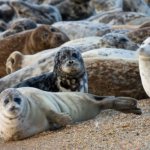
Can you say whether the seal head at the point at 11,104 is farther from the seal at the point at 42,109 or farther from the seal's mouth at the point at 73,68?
the seal's mouth at the point at 73,68

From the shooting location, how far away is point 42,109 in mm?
6039

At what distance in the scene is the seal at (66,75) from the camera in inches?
293

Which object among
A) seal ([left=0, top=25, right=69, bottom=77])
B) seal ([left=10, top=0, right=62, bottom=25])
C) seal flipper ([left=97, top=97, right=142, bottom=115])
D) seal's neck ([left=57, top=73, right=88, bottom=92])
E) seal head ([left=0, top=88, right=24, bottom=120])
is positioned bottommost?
seal ([left=10, top=0, right=62, bottom=25])

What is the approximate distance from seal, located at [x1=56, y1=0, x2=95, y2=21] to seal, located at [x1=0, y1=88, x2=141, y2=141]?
57.3 ft

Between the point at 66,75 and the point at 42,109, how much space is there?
1632 millimetres

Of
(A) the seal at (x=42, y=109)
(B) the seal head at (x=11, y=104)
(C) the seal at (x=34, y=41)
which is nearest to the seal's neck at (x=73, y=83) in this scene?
(A) the seal at (x=42, y=109)

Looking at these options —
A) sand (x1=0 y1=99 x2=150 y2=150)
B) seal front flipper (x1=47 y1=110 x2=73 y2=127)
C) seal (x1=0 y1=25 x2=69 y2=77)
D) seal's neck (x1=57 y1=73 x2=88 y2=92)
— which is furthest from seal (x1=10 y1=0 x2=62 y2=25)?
seal front flipper (x1=47 y1=110 x2=73 y2=127)

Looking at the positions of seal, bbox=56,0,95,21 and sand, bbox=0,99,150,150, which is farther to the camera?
seal, bbox=56,0,95,21

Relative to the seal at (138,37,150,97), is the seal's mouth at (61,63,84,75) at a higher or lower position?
lower

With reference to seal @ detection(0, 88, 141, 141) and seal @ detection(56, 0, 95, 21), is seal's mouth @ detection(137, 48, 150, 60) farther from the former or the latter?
seal @ detection(56, 0, 95, 21)

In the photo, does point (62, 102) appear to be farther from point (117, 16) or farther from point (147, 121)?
point (117, 16)

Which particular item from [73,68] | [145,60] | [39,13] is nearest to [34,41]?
[73,68]

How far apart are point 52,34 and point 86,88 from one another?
5.15 meters

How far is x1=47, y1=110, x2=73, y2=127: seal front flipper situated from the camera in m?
5.98
